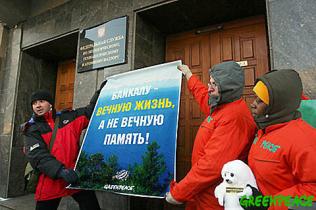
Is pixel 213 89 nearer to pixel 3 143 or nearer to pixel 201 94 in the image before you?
pixel 201 94

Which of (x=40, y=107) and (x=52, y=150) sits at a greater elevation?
Answer: (x=40, y=107)

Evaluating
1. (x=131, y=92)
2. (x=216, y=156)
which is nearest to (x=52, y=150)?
(x=131, y=92)

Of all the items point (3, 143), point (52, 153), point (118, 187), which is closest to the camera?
point (118, 187)

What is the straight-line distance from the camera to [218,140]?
1.36 meters

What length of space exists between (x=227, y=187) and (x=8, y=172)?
14.6 ft

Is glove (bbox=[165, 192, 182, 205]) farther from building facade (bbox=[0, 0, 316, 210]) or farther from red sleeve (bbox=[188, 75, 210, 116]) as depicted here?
building facade (bbox=[0, 0, 316, 210])

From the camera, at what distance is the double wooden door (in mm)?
2984

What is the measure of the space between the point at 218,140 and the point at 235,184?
0.31m

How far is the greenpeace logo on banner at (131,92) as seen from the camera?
7.12 ft

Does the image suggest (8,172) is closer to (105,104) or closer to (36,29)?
(36,29)

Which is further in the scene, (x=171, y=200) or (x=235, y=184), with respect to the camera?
(x=171, y=200)

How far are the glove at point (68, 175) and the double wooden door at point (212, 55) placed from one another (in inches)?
63.4

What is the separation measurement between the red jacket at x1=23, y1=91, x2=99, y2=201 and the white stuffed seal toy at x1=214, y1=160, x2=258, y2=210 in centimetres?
156

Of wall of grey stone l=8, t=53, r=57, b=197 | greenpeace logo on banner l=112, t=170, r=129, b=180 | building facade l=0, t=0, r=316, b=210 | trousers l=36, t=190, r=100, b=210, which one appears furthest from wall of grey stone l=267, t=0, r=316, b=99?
wall of grey stone l=8, t=53, r=57, b=197
